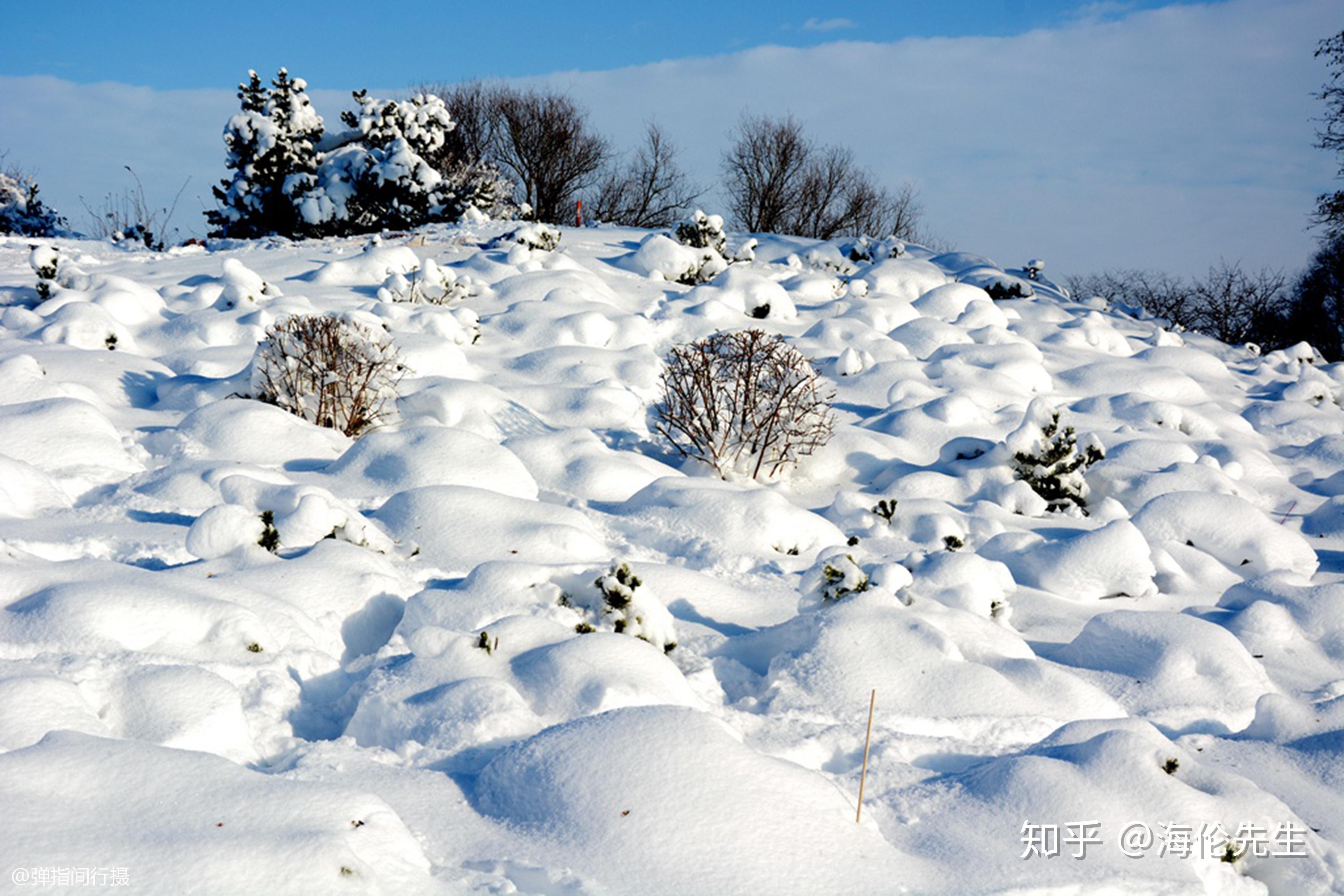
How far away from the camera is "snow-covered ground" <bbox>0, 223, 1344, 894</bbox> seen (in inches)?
86.4

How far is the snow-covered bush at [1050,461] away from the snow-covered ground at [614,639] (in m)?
0.10

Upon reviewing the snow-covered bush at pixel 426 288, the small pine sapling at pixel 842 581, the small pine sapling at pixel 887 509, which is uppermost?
the snow-covered bush at pixel 426 288

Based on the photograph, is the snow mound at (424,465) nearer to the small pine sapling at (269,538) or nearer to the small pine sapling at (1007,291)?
the small pine sapling at (269,538)

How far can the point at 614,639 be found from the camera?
3.27 m

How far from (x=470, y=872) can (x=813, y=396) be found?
5215mm

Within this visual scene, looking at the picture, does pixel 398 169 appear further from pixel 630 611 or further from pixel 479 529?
pixel 630 611

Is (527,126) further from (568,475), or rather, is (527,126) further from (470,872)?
(470,872)

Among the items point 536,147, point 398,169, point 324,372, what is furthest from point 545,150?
point 324,372

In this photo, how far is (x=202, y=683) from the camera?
2.81m

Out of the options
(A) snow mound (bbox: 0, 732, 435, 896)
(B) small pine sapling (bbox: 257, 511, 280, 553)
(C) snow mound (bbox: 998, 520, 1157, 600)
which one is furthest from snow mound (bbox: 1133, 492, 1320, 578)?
(A) snow mound (bbox: 0, 732, 435, 896)

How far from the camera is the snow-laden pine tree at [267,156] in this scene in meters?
16.2

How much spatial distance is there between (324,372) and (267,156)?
12286 millimetres

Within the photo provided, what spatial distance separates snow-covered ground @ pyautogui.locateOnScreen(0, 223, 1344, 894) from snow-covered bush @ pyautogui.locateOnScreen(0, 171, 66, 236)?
360 inches

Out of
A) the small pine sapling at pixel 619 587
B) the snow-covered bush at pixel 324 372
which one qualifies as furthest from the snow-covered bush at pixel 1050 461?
the snow-covered bush at pixel 324 372
